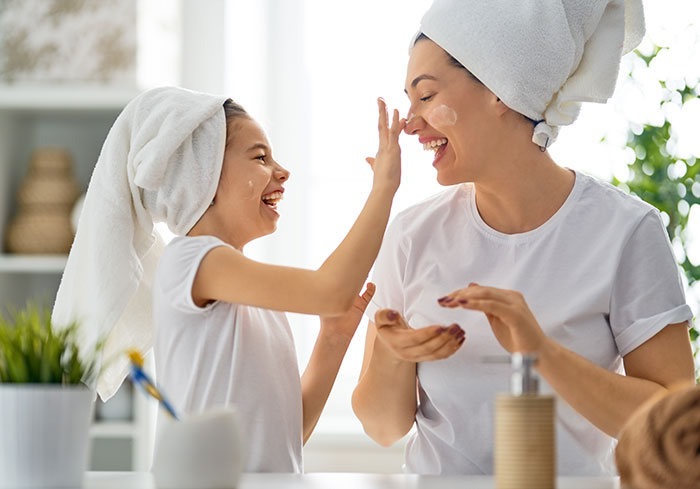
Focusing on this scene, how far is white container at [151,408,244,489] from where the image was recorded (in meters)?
1.01

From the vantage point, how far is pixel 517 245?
67.6 inches

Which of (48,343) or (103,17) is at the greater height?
(103,17)

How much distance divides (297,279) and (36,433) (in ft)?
1.46

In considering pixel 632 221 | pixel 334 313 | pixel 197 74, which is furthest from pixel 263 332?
pixel 197 74

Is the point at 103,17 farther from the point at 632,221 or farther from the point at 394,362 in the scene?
the point at 632,221

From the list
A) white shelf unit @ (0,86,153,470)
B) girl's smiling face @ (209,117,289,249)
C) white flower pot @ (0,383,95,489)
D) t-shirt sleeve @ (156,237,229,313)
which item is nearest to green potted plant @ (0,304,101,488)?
white flower pot @ (0,383,95,489)

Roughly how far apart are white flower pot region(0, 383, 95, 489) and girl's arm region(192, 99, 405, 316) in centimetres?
33

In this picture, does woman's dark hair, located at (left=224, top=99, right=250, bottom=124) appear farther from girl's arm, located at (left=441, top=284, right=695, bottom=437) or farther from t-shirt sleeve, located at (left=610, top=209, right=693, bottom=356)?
t-shirt sleeve, located at (left=610, top=209, right=693, bottom=356)

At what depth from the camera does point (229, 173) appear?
158 cm

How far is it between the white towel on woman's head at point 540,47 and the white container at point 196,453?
2.98 ft

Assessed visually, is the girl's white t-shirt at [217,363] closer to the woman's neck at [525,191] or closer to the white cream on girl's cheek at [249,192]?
the white cream on girl's cheek at [249,192]

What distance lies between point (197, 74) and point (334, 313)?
73.3 inches

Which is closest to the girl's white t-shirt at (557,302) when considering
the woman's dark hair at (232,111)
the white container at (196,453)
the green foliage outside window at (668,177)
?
the woman's dark hair at (232,111)

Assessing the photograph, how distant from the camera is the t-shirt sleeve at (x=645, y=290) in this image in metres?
1.59
